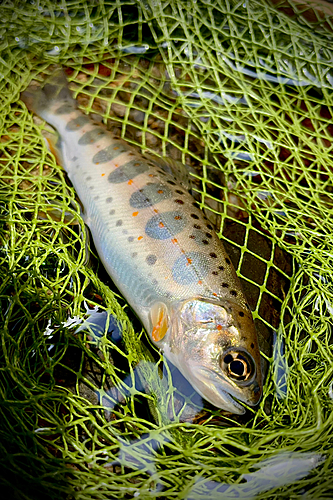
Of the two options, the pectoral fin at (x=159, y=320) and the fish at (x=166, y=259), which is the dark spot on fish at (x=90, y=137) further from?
the pectoral fin at (x=159, y=320)

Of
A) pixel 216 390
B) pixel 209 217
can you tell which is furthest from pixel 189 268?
pixel 209 217

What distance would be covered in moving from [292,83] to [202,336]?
2.77 m

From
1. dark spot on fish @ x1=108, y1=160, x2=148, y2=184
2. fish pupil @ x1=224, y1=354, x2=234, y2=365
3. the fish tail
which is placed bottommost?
fish pupil @ x1=224, y1=354, x2=234, y2=365

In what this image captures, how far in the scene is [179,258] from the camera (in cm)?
274

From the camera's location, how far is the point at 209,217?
3500 mm

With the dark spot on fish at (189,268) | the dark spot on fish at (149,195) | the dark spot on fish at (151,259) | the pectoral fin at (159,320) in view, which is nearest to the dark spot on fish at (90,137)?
the dark spot on fish at (149,195)

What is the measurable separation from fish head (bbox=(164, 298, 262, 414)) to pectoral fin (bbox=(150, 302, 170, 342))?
0.05 meters

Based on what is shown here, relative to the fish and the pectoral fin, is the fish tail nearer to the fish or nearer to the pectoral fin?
the fish

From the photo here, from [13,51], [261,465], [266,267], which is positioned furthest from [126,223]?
[13,51]

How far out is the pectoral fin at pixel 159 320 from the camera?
2.70 metres

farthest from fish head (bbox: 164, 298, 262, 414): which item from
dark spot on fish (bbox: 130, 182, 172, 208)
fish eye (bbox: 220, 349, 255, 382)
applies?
dark spot on fish (bbox: 130, 182, 172, 208)

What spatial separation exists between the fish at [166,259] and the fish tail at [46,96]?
0.07 m

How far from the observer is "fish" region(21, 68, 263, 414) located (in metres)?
2.52

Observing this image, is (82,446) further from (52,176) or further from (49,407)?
(52,176)
